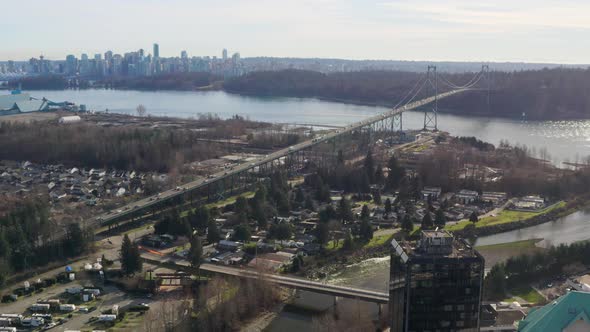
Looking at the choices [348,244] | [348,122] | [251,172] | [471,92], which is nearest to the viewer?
[348,244]

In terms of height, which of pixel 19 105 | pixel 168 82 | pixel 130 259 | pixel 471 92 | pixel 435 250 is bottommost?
pixel 130 259

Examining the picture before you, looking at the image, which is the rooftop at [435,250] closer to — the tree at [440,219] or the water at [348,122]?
the water at [348,122]

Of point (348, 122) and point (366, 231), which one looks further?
point (348, 122)

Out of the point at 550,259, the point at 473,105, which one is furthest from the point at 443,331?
the point at 473,105

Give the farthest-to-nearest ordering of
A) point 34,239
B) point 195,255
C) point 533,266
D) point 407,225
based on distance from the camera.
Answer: point 407,225 < point 34,239 < point 195,255 < point 533,266

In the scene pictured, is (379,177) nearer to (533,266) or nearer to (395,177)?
(395,177)

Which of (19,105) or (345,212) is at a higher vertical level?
(19,105)

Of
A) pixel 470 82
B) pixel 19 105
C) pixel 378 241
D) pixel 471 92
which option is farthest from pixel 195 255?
pixel 470 82
